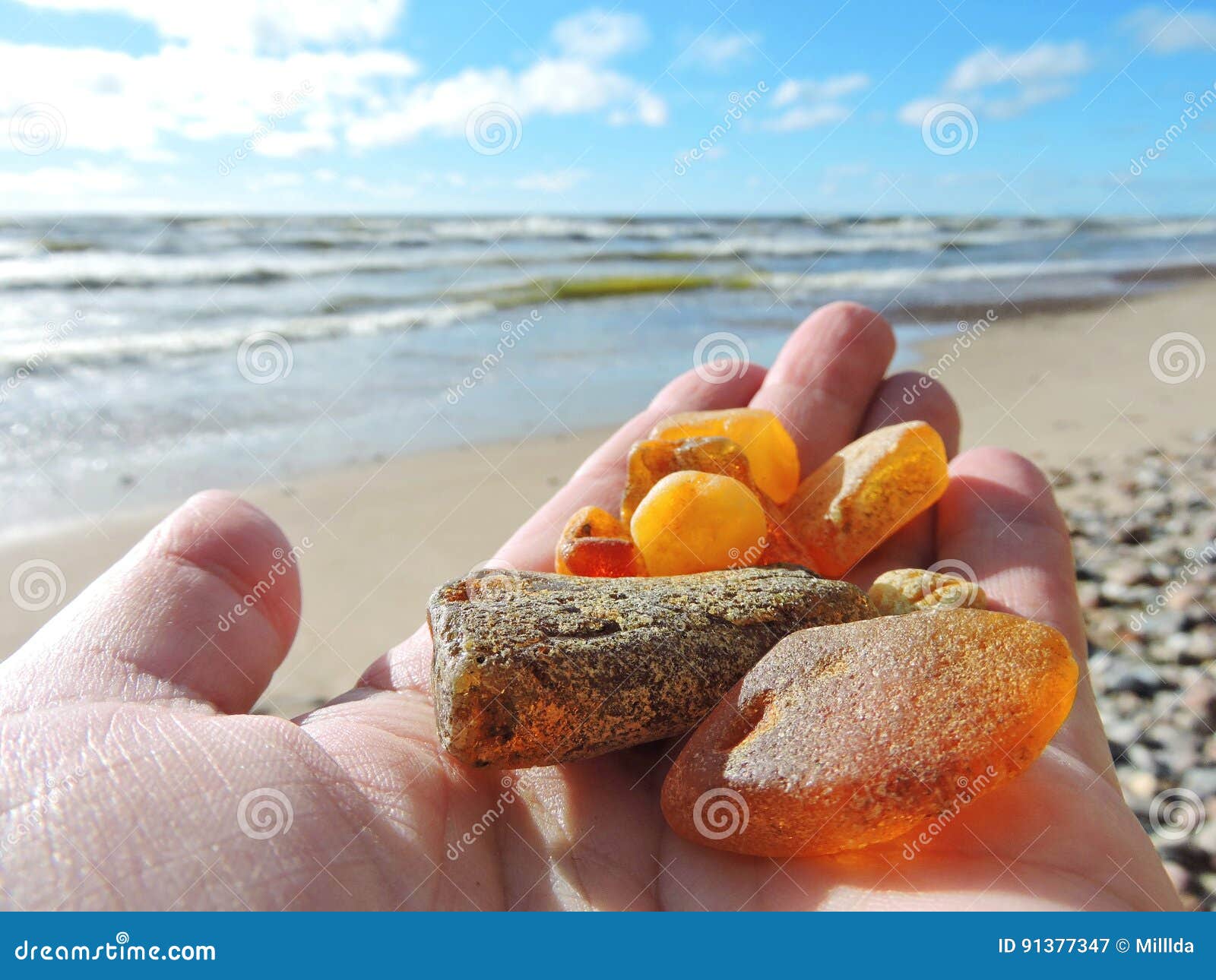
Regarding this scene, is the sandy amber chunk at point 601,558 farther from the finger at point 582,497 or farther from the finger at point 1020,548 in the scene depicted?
the finger at point 1020,548

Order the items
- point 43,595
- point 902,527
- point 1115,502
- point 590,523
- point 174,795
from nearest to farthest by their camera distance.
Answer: point 174,795 < point 590,523 < point 902,527 < point 43,595 < point 1115,502

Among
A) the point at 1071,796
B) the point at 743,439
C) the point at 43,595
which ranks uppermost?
the point at 743,439

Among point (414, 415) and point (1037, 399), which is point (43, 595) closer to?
point (414, 415)

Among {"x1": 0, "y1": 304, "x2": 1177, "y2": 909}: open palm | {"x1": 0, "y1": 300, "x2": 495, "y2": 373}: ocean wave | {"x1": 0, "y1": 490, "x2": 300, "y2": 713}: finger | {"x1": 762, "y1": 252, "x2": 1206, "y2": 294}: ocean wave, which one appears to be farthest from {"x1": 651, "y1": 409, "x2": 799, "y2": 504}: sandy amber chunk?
{"x1": 762, "y1": 252, "x2": 1206, "y2": 294}: ocean wave

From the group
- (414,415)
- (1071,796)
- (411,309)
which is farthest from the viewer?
(411,309)

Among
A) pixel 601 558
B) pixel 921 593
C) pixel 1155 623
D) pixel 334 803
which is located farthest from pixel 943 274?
pixel 334 803

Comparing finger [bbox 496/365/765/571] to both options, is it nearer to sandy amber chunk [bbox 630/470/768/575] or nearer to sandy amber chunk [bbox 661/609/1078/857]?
sandy amber chunk [bbox 630/470/768/575]

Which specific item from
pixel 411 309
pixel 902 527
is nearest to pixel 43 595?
pixel 902 527
